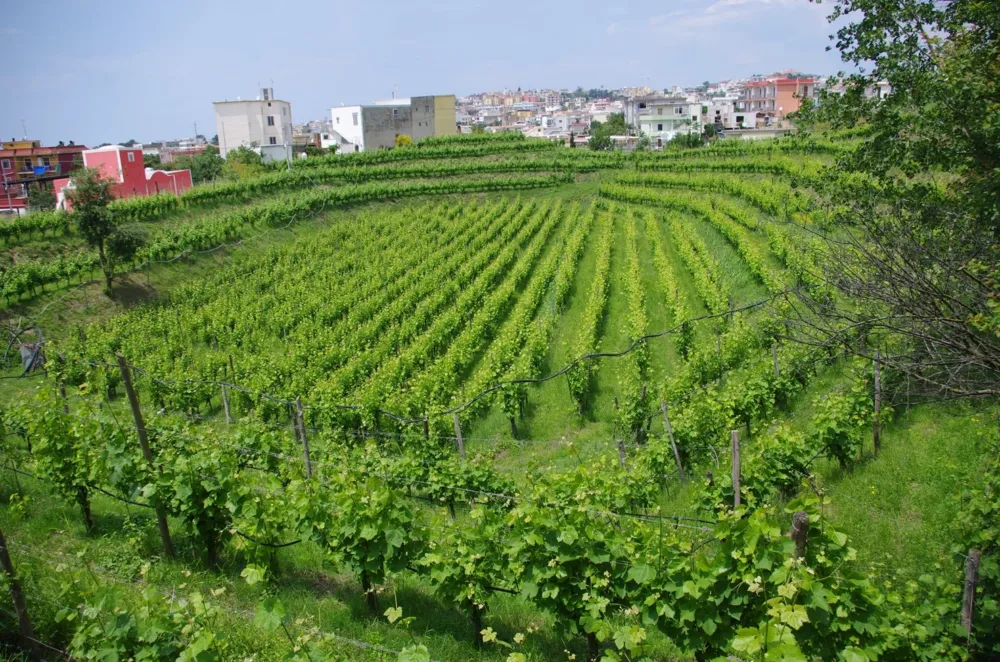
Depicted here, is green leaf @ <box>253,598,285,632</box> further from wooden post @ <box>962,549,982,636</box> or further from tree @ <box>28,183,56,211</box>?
tree @ <box>28,183,56,211</box>

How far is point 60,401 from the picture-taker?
26.1 feet

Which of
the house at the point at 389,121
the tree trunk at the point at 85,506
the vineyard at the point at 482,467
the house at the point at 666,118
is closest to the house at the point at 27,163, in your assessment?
the house at the point at 389,121

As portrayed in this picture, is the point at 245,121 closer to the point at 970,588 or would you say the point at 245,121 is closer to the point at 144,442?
the point at 144,442

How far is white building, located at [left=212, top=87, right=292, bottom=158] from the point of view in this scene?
214 ft

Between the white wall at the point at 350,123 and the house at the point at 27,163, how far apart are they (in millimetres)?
26026

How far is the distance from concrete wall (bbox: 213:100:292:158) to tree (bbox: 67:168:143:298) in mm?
45812

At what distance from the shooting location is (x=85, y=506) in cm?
776

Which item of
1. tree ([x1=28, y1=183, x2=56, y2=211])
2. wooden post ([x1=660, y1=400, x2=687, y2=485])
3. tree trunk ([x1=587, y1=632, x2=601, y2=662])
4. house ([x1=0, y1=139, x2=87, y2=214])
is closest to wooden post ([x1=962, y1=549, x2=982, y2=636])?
tree trunk ([x1=587, y1=632, x2=601, y2=662])

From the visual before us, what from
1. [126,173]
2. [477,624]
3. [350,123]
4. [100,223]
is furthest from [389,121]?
[477,624]

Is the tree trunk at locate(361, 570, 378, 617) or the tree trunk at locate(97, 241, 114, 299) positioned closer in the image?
the tree trunk at locate(361, 570, 378, 617)

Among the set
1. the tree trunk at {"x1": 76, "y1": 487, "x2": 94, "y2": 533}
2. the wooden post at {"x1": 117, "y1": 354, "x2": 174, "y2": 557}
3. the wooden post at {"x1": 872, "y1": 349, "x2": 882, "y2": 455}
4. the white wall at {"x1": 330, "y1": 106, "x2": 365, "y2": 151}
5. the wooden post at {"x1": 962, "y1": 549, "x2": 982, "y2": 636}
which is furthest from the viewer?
the white wall at {"x1": 330, "y1": 106, "x2": 365, "y2": 151}

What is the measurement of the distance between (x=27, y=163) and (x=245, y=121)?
18116 mm

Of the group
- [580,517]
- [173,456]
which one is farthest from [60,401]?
[580,517]

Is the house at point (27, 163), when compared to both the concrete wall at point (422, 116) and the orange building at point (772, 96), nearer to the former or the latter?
the concrete wall at point (422, 116)
